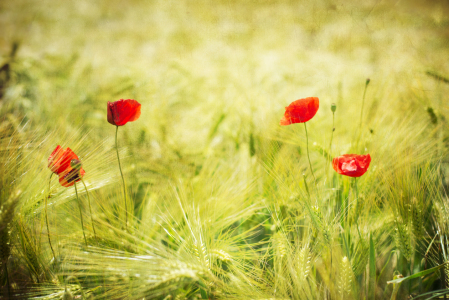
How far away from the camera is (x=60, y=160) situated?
1.08ft

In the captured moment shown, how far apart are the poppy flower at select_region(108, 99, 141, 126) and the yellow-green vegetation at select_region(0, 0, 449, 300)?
8 cm

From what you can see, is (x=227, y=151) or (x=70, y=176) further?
(x=227, y=151)

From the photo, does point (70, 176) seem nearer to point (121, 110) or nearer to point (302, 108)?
point (121, 110)

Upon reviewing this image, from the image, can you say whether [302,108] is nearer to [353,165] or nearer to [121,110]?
[353,165]

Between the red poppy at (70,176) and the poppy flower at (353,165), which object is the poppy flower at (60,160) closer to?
the red poppy at (70,176)

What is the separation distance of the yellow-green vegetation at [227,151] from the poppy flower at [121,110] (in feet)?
0.26

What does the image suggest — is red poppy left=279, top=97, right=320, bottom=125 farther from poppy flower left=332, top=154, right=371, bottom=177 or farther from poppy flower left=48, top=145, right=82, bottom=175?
poppy flower left=48, top=145, right=82, bottom=175

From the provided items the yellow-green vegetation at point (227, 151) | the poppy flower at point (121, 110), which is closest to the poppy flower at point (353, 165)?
the yellow-green vegetation at point (227, 151)

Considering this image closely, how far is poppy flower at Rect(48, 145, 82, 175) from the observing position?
33cm

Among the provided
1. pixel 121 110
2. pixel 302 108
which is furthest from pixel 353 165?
pixel 121 110

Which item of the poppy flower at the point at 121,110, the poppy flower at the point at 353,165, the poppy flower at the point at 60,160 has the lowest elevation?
the poppy flower at the point at 353,165

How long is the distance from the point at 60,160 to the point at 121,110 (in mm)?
100

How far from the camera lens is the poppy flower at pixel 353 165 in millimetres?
328

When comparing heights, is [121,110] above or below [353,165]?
above
